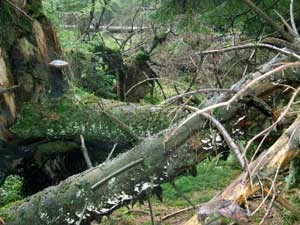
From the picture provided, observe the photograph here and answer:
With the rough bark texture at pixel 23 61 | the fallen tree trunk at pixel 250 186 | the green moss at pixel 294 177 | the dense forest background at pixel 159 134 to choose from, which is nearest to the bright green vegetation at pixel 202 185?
the dense forest background at pixel 159 134

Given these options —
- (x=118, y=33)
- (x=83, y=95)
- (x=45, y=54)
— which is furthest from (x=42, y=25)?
(x=118, y=33)

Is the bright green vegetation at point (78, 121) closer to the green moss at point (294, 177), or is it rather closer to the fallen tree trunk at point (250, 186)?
the green moss at point (294, 177)

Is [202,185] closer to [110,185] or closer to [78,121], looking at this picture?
[78,121]

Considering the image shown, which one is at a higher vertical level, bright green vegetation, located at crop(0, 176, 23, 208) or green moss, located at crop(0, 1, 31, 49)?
green moss, located at crop(0, 1, 31, 49)

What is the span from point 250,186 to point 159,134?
3.86ft

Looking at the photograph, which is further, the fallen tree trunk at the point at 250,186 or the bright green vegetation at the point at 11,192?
the bright green vegetation at the point at 11,192

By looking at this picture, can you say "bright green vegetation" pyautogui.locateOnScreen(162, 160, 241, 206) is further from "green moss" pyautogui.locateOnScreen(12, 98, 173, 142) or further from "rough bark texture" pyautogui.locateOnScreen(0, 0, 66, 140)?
"rough bark texture" pyautogui.locateOnScreen(0, 0, 66, 140)

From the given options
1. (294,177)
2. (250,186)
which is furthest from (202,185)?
(250,186)

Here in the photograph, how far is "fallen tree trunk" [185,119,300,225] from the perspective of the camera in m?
2.18

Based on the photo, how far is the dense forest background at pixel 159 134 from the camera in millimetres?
2721

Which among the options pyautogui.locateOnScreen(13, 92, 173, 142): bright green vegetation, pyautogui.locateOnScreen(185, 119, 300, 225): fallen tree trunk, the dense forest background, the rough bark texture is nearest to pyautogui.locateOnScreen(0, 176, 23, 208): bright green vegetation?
the dense forest background

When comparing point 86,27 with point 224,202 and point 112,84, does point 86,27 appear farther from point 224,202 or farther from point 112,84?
point 224,202

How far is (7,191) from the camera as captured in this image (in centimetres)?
669

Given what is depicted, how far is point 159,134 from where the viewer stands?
11.8 feet
